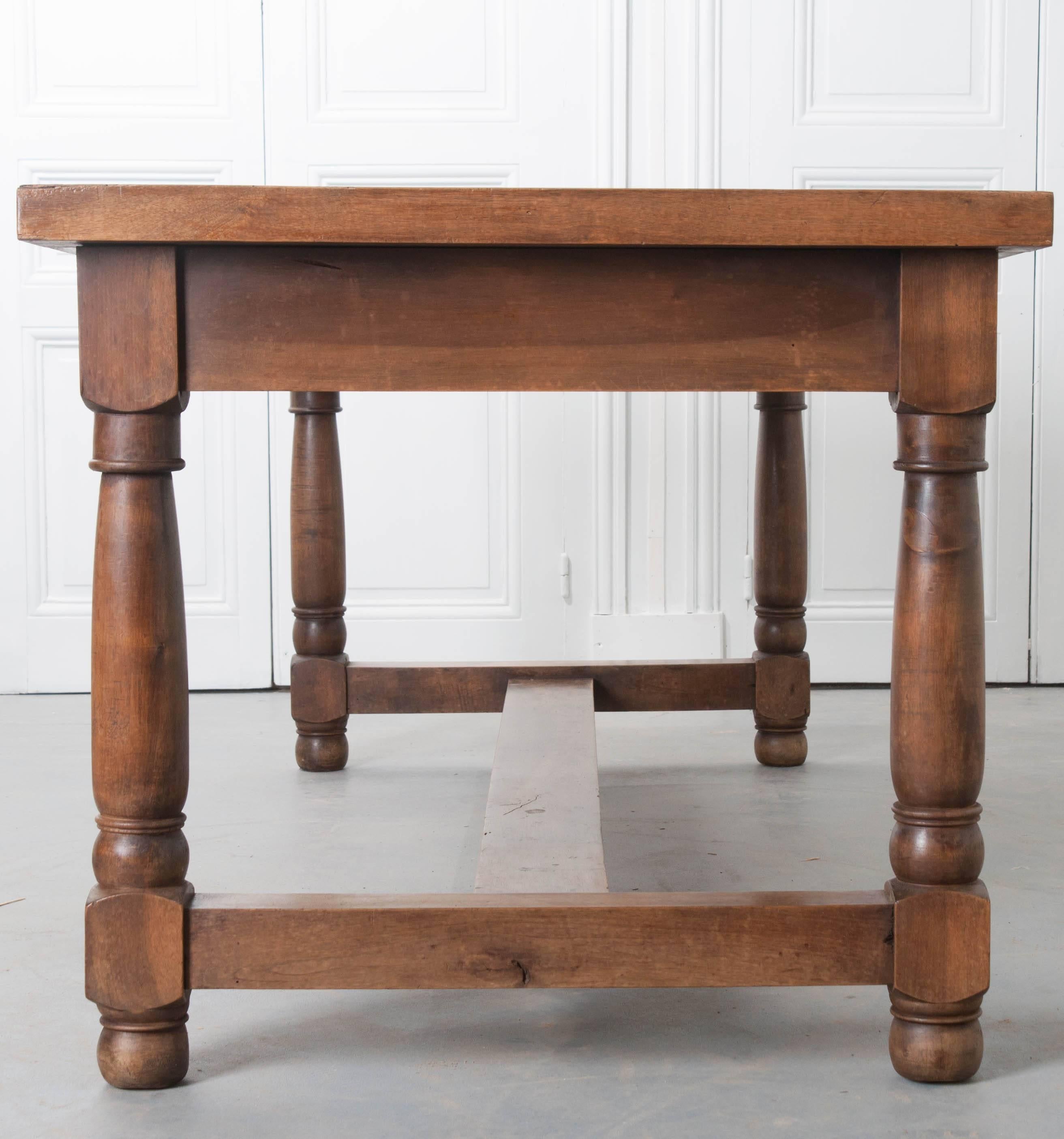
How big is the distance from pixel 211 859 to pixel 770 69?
7.71 ft

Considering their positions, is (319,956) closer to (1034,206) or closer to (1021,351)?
(1034,206)

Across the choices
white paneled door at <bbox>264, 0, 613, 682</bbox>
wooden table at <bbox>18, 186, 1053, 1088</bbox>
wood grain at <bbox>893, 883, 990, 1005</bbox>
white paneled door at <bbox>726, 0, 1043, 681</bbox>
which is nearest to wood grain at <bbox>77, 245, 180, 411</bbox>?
wooden table at <bbox>18, 186, 1053, 1088</bbox>

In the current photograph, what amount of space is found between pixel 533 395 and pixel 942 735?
210cm

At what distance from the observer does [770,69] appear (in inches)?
122

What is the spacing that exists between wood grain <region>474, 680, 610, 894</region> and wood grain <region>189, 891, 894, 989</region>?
1.9 inches

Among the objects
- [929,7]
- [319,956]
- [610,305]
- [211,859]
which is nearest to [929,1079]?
[319,956]

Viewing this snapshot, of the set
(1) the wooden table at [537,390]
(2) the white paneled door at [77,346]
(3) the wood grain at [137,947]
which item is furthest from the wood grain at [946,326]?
(2) the white paneled door at [77,346]

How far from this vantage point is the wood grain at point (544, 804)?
124 cm

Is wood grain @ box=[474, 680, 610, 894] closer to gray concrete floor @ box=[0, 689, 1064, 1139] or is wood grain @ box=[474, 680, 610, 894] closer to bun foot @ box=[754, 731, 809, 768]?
gray concrete floor @ box=[0, 689, 1064, 1139]

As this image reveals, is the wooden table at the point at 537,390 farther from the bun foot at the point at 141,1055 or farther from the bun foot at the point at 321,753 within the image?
the bun foot at the point at 321,753

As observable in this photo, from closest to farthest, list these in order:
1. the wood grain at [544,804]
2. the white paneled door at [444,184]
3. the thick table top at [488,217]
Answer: the thick table top at [488,217] < the wood grain at [544,804] < the white paneled door at [444,184]

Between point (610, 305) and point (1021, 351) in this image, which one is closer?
point (610, 305)

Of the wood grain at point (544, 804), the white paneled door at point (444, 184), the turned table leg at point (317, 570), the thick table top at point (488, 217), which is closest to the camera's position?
the thick table top at point (488, 217)

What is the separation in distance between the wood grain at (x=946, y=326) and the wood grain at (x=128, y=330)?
0.66 metres
